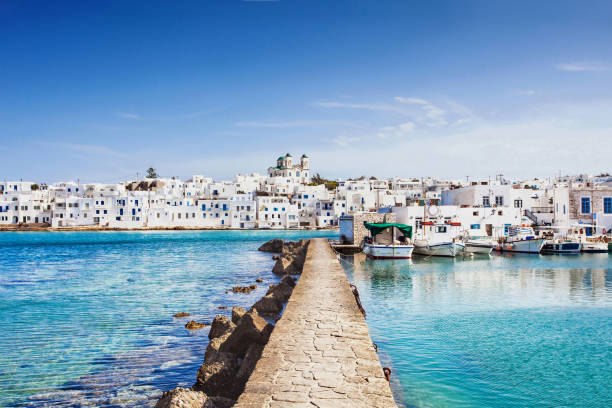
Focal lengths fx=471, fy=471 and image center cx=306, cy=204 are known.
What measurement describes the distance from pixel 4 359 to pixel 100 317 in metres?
5.14

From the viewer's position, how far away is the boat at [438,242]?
3594cm

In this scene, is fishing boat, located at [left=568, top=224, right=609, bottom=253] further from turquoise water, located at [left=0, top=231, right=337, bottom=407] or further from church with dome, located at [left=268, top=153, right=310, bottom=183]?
church with dome, located at [left=268, top=153, right=310, bottom=183]

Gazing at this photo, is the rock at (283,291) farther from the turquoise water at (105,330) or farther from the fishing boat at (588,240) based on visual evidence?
the fishing boat at (588,240)

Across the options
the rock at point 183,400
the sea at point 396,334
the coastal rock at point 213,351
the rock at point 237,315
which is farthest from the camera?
the rock at point 237,315

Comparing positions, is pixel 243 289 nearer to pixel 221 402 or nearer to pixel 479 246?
pixel 221 402

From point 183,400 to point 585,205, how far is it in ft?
171

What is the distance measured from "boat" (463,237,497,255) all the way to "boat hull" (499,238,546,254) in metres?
3.03

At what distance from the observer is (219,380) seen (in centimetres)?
948

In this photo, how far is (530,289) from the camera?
21.7 meters

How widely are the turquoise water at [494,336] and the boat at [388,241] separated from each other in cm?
711

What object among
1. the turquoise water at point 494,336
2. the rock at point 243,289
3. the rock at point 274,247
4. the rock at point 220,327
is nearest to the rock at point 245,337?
the rock at point 220,327

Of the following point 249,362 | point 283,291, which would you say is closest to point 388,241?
point 283,291

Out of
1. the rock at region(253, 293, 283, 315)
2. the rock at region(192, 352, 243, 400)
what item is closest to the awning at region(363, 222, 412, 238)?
the rock at region(253, 293, 283, 315)

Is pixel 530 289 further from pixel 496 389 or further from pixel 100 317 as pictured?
pixel 100 317
